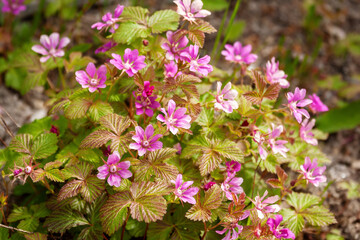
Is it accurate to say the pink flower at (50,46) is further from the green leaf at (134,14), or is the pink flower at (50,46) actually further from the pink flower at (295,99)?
the pink flower at (295,99)

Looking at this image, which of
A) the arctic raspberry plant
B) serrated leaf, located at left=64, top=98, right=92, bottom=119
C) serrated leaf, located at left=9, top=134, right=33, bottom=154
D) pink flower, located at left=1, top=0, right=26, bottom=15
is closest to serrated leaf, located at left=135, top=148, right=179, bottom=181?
the arctic raspberry plant

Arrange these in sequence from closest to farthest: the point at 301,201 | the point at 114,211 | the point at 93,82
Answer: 1. the point at 114,211
2. the point at 93,82
3. the point at 301,201

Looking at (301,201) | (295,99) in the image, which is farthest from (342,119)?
→ (295,99)

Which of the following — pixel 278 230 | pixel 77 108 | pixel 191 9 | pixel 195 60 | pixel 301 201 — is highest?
pixel 191 9

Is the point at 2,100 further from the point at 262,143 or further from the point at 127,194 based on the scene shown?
the point at 262,143

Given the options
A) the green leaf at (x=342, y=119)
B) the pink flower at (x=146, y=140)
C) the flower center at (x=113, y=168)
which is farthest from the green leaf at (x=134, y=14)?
the green leaf at (x=342, y=119)

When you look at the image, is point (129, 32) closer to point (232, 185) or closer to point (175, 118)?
point (175, 118)
